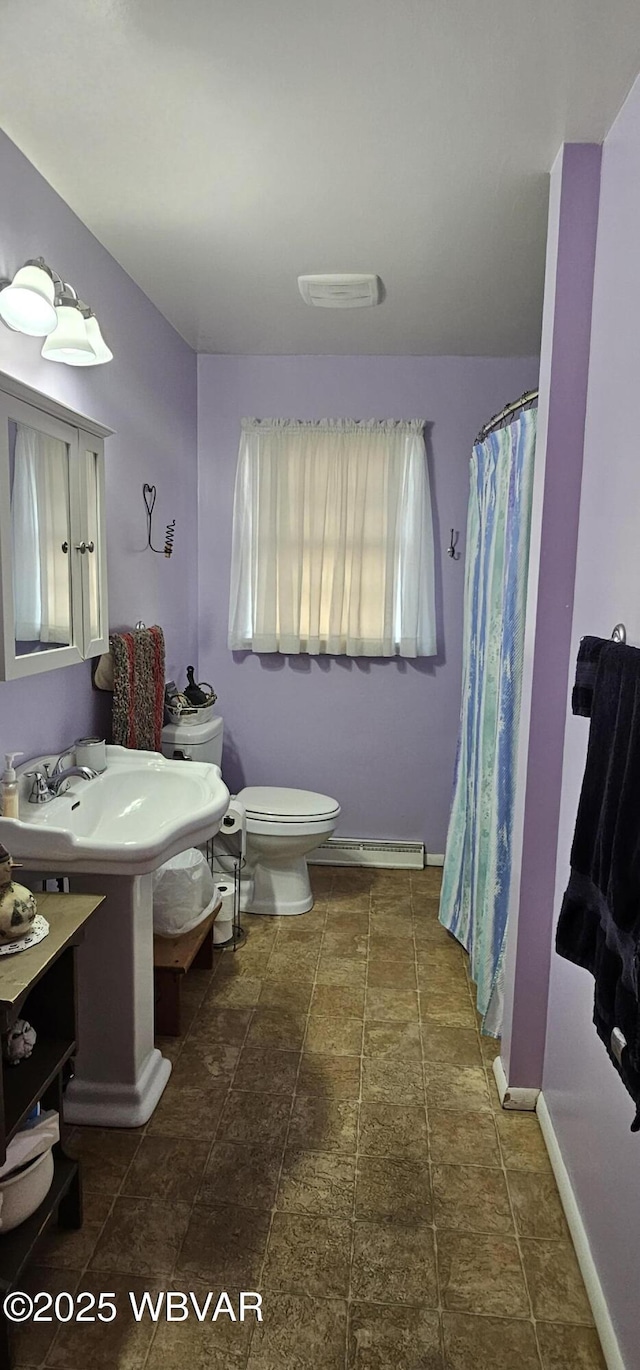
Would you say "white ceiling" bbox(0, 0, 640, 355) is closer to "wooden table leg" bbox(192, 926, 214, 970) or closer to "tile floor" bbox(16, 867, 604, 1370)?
"wooden table leg" bbox(192, 926, 214, 970)

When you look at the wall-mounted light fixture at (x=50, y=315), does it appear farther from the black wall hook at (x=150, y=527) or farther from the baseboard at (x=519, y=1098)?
the baseboard at (x=519, y=1098)

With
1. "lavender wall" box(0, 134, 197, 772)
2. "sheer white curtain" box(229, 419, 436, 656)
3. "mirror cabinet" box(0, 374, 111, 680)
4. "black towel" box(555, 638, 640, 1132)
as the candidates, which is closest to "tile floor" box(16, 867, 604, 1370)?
"black towel" box(555, 638, 640, 1132)

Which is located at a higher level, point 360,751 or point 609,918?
point 609,918

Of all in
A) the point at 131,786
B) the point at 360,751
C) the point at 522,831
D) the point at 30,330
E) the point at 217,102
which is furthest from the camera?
the point at 360,751

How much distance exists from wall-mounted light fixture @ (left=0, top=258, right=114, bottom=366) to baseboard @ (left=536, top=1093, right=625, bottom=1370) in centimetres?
219

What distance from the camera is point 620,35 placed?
4.65 ft

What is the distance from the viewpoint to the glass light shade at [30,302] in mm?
1714

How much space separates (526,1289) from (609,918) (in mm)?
887

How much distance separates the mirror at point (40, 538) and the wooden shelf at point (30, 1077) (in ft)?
2.69

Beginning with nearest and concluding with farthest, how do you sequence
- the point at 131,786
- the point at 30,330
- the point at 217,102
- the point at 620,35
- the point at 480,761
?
the point at 620,35 < the point at 217,102 < the point at 30,330 < the point at 131,786 < the point at 480,761

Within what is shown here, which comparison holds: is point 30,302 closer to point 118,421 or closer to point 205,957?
point 118,421

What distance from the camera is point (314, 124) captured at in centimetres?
171

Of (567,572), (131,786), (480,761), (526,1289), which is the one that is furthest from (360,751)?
(526,1289)

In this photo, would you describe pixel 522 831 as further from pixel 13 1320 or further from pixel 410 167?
pixel 410 167
